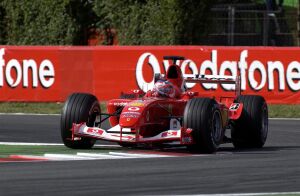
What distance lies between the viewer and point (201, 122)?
14.7m

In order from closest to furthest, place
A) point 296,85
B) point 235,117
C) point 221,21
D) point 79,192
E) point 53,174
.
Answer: point 79,192, point 53,174, point 235,117, point 296,85, point 221,21

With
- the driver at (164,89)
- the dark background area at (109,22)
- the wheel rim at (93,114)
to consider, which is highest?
the dark background area at (109,22)

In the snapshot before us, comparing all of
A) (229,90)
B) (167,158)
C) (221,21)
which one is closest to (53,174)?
(167,158)

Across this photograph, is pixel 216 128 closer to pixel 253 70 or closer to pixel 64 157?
pixel 64 157

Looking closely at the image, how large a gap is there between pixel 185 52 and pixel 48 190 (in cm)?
1467

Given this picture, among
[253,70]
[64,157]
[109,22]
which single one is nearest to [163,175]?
[64,157]

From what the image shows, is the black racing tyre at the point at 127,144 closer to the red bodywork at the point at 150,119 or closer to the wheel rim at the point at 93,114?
the red bodywork at the point at 150,119

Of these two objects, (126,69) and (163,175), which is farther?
(126,69)

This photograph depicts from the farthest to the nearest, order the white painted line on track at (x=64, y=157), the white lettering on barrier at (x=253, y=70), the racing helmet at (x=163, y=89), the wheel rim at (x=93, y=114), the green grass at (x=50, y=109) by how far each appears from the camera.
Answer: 1. the green grass at (x=50, y=109)
2. the white lettering on barrier at (x=253, y=70)
3. the racing helmet at (x=163, y=89)
4. the wheel rim at (x=93, y=114)
5. the white painted line on track at (x=64, y=157)

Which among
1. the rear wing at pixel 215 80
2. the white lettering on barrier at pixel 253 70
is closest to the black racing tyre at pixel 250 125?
the rear wing at pixel 215 80

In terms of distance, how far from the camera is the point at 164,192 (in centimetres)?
1055

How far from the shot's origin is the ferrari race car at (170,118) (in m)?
14.8

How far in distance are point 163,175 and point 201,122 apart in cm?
277

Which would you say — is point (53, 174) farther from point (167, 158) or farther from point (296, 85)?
point (296, 85)
